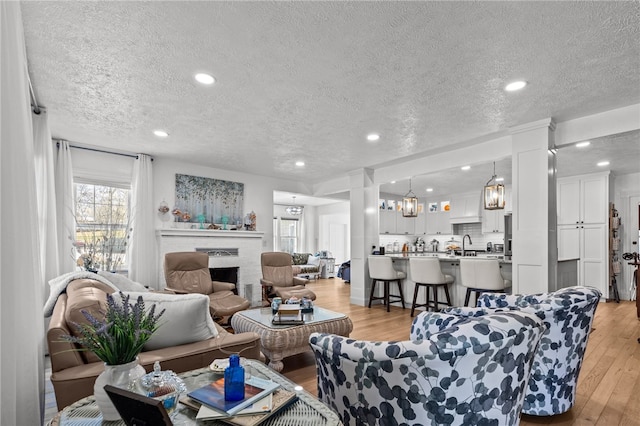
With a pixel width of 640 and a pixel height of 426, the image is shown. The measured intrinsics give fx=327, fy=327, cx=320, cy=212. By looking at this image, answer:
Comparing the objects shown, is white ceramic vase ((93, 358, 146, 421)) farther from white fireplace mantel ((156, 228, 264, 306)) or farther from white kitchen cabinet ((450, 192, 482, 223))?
A: white kitchen cabinet ((450, 192, 482, 223))

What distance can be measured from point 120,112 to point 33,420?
2.97m

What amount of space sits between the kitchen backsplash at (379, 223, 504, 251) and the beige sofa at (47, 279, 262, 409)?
25.7ft

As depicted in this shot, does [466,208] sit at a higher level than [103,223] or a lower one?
higher

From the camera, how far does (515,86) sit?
282 centimetres

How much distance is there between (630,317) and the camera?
4984mm

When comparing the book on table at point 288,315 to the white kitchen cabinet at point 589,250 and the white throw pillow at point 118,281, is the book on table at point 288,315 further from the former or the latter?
the white kitchen cabinet at point 589,250

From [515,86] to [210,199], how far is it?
503 centimetres

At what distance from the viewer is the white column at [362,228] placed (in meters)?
6.05

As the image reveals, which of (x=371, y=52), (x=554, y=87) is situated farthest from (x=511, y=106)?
(x=371, y=52)

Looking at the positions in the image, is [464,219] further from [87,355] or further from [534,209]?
[87,355]

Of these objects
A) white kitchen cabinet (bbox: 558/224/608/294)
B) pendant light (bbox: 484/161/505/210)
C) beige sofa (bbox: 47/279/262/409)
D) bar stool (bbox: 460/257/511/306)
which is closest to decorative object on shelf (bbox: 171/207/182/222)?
A: beige sofa (bbox: 47/279/262/409)

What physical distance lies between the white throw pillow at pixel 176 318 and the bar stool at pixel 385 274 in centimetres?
389

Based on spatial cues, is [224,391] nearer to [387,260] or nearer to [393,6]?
[393,6]

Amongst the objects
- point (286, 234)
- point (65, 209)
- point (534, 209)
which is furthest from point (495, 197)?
point (286, 234)
